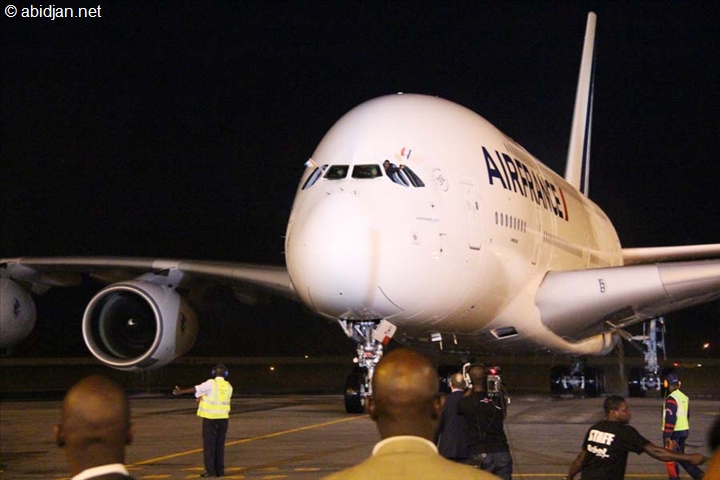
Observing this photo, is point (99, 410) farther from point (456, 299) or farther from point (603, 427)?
point (456, 299)

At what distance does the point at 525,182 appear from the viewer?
629 inches

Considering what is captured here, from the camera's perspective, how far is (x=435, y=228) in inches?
Answer: 505

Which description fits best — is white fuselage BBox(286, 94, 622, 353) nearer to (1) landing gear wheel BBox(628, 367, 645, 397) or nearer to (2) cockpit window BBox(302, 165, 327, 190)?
(2) cockpit window BBox(302, 165, 327, 190)

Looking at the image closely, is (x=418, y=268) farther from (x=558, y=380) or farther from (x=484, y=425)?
(x=558, y=380)

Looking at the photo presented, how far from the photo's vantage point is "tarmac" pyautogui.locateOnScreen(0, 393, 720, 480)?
970 cm

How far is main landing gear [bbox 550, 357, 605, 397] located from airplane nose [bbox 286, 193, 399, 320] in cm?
1037

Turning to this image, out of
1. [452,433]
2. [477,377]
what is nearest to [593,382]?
[452,433]

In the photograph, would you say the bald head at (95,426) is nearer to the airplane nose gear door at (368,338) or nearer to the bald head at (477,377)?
the bald head at (477,377)

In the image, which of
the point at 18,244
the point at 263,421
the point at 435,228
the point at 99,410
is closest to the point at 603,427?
the point at 99,410

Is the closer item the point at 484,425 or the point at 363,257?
the point at 484,425

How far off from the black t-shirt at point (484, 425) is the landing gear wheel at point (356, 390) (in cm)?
596

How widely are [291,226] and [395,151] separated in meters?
1.49

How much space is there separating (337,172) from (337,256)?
136cm

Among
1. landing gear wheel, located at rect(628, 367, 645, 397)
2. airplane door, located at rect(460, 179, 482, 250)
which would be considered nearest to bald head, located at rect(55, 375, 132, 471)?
airplane door, located at rect(460, 179, 482, 250)
